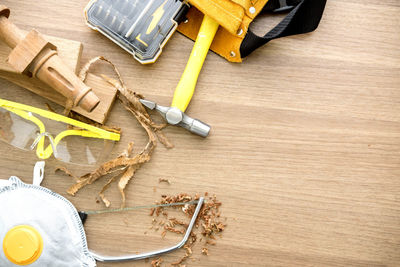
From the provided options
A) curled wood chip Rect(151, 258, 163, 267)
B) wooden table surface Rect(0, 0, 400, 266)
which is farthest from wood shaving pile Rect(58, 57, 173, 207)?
curled wood chip Rect(151, 258, 163, 267)

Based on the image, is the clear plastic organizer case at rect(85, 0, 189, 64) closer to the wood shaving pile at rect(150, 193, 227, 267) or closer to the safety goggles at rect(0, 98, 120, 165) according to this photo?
the safety goggles at rect(0, 98, 120, 165)

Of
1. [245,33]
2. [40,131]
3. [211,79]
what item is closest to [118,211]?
[40,131]

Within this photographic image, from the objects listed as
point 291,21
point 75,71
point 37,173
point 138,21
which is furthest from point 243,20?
point 37,173

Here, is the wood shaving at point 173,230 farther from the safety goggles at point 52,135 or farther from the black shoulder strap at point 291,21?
the black shoulder strap at point 291,21

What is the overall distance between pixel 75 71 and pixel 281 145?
413mm

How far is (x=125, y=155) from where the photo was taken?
0.66 metres

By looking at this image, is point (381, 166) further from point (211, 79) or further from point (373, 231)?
point (211, 79)

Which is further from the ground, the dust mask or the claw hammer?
the claw hammer

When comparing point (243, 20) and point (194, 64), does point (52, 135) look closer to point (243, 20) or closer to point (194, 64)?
point (194, 64)

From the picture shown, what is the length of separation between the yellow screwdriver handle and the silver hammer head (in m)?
0.02

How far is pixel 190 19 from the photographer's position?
2.21 ft

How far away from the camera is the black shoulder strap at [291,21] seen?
641 mm

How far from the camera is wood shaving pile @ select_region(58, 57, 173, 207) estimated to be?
0.66 meters

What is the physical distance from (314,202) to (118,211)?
1.25 feet
